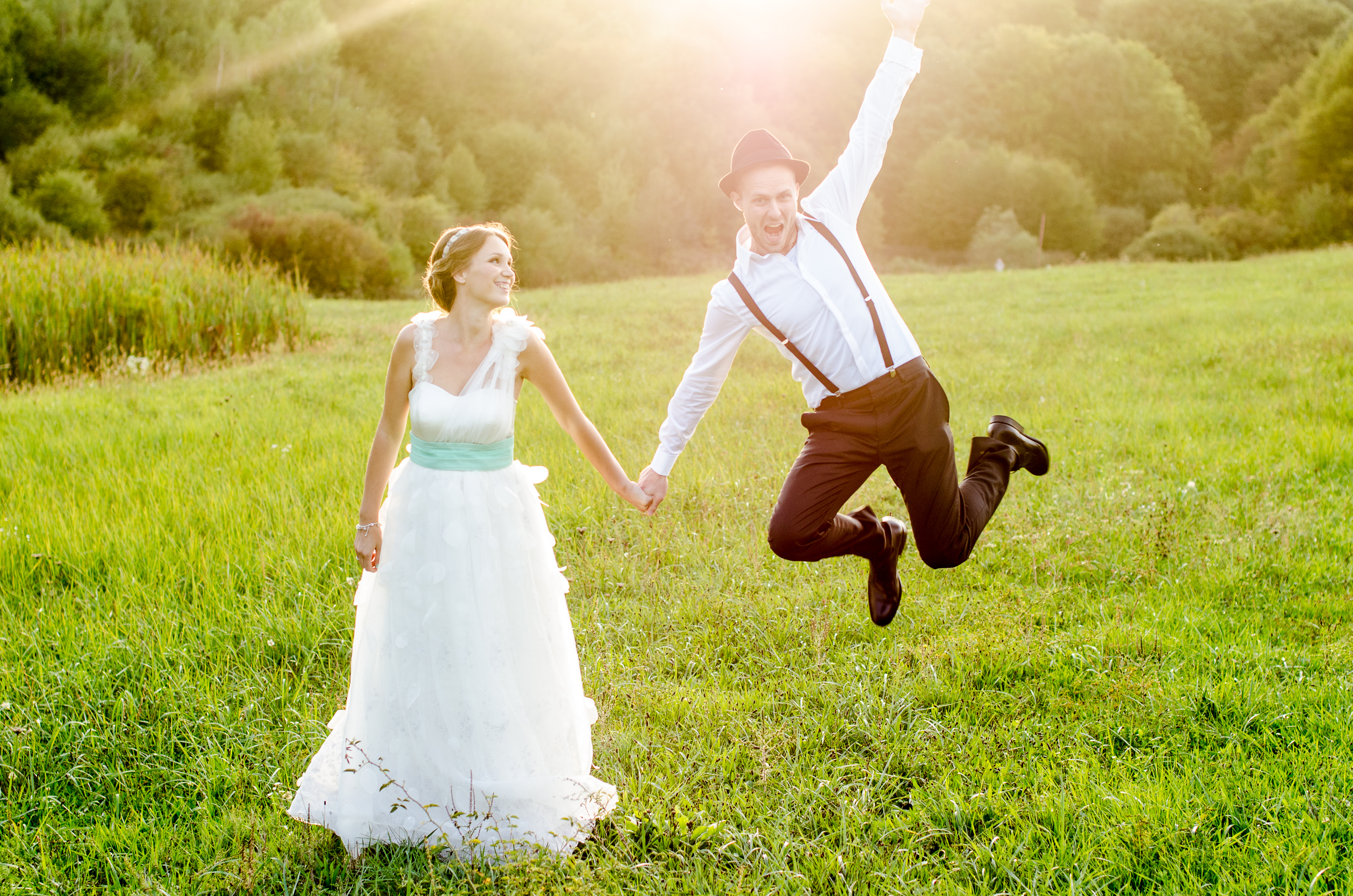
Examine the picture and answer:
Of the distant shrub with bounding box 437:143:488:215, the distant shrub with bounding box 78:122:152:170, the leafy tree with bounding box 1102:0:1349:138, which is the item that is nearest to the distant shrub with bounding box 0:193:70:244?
the distant shrub with bounding box 78:122:152:170

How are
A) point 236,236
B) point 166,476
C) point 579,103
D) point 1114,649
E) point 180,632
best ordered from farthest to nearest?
point 579,103
point 236,236
point 166,476
point 180,632
point 1114,649

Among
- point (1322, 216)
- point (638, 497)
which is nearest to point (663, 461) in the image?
point (638, 497)

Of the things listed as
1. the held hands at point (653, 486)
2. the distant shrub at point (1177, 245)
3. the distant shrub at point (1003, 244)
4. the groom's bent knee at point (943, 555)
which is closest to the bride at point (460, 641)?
the held hands at point (653, 486)

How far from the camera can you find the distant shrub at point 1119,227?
69.0 metres

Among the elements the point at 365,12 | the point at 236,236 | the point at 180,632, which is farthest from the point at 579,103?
the point at 180,632

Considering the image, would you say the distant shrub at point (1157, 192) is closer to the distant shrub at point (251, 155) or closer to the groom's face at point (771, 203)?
the distant shrub at point (251, 155)

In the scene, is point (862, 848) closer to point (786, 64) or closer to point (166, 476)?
point (166, 476)

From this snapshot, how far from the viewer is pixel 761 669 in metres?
4.84

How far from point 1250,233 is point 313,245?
53.6 m

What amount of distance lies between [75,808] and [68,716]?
2.28 feet

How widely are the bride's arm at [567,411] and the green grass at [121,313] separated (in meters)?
11.1

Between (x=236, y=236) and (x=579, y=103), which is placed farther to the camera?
(x=579, y=103)

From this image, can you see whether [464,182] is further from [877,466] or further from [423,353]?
[423,353]

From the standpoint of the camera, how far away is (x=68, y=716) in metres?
4.44
